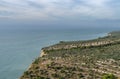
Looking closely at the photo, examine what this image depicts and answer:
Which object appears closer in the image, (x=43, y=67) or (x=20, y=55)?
(x=43, y=67)

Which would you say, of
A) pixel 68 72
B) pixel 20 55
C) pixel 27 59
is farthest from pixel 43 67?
pixel 20 55

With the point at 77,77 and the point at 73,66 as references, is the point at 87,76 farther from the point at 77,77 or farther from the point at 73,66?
the point at 73,66

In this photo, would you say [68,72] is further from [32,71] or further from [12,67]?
[12,67]

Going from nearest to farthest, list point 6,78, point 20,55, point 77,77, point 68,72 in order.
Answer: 1. point 77,77
2. point 68,72
3. point 6,78
4. point 20,55

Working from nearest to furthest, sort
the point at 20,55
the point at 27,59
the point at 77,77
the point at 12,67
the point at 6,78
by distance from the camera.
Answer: the point at 77,77 < the point at 6,78 < the point at 12,67 < the point at 27,59 < the point at 20,55

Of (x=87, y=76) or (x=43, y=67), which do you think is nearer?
(x=87, y=76)

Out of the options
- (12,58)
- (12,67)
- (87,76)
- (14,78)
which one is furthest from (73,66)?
(12,58)

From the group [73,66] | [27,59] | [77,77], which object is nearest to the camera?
[77,77]

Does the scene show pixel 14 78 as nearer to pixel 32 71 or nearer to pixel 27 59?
pixel 32 71

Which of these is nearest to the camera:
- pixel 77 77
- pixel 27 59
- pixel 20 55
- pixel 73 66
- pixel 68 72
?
pixel 77 77
